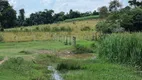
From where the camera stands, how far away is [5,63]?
24.9 m

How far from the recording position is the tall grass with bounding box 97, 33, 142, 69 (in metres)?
24.9

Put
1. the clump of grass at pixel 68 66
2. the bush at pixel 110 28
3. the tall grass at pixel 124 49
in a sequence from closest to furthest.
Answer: the tall grass at pixel 124 49, the clump of grass at pixel 68 66, the bush at pixel 110 28

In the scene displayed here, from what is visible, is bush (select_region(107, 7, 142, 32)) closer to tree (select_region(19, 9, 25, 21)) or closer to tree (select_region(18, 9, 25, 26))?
tree (select_region(18, 9, 25, 26))

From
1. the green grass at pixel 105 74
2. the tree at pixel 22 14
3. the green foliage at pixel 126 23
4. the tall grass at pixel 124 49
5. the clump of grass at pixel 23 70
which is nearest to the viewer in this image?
the green grass at pixel 105 74

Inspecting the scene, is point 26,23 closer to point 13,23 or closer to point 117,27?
point 13,23

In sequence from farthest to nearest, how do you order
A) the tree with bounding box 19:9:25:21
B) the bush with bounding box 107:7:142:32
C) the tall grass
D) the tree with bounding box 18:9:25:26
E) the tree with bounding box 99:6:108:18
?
the tree with bounding box 19:9:25:21 → the tree with bounding box 18:9:25:26 → the tree with bounding box 99:6:108:18 → the bush with bounding box 107:7:142:32 → the tall grass

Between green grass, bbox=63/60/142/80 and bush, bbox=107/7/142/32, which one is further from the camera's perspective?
bush, bbox=107/7/142/32

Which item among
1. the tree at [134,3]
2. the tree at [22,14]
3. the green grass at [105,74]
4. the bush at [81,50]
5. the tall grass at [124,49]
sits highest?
the tree at [134,3]

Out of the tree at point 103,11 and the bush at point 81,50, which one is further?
the tree at point 103,11

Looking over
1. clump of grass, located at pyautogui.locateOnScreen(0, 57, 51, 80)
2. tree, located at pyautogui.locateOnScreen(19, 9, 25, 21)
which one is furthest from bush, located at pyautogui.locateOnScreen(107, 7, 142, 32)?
tree, located at pyautogui.locateOnScreen(19, 9, 25, 21)

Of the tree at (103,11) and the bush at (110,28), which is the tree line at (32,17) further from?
the bush at (110,28)

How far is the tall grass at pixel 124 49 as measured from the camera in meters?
24.9

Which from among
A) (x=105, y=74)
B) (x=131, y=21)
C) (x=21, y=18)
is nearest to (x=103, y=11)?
(x=21, y=18)

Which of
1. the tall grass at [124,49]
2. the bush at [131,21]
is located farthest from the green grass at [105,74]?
the bush at [131,21]
